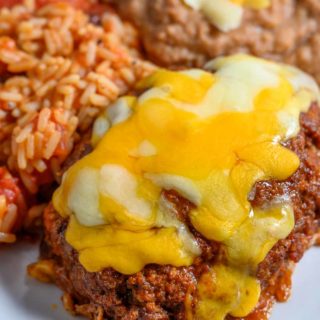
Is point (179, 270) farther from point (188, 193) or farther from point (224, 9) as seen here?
point (224, 9)

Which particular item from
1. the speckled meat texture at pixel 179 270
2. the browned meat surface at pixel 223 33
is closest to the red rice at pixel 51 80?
the browned meat surface at pixel 223 33

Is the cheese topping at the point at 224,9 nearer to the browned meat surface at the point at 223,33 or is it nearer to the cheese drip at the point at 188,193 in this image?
the browned meat surface at the point at 223,33

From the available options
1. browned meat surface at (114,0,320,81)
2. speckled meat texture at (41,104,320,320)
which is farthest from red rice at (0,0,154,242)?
speckled meat texture at (41,104,320,320)

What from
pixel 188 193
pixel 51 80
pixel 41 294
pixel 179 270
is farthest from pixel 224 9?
pixel 41 294

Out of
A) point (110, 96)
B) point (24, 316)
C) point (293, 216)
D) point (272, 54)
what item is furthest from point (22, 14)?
point (293, 216)

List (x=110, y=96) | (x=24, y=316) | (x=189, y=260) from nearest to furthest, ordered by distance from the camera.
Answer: (x=189, y=260) → (x=24, y=316) → (x=110, y=96)

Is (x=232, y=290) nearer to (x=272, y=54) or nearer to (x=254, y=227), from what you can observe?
(x=254, y=227)

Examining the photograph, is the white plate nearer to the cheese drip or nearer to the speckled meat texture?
the speckled meat texture
